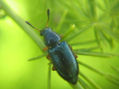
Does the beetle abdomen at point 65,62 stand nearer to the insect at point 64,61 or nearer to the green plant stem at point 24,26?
the insect at point 64,61

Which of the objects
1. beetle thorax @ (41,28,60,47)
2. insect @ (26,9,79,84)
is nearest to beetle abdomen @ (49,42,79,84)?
insect @ (26,9,79,84)

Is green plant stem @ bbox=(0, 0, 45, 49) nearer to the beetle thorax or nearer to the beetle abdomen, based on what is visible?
the beetle abdomen

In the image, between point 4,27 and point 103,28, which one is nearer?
point 103,28

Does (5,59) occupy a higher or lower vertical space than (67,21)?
higher

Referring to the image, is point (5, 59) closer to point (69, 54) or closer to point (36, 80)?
point (36, 80)

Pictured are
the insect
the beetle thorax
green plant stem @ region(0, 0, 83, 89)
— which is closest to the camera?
green plant stem @ region(0, 0, 83, 89)

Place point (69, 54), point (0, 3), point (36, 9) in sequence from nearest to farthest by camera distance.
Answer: point (0, 3) < point (69, 54) < point (36, 9)

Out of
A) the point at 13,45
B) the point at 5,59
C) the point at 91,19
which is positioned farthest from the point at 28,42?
the point at 91,19
